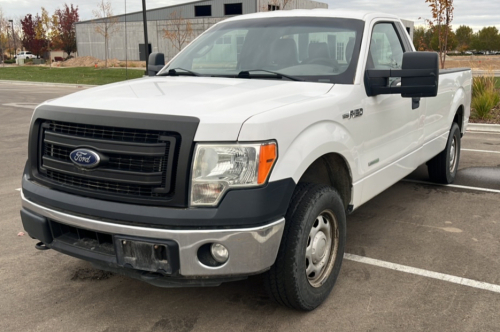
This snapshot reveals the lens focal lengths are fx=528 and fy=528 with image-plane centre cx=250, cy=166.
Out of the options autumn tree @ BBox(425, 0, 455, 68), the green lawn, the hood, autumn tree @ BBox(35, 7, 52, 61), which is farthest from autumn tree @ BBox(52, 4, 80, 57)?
the hood

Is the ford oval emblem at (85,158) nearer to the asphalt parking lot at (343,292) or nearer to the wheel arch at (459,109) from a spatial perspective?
the asphalt parking lot at (343,292)

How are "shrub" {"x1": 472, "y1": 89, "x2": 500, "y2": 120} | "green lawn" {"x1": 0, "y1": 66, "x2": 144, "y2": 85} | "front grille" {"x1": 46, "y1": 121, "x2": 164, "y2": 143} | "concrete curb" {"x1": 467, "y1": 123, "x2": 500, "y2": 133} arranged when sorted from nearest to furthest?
"front grille" {"x1": 46, "y1": 121, "x2": 164, "y2": 143}
"concrete curb" {"x1": 467, "y1": 123, "x2": 500, "y2": 133}
"shrub" {"x1": 472, "y1": 89, "x2": 500, "y2": 120}
"green lawn" {"x1": 0, "y1": 66, "x2": 144, "y2": 85}

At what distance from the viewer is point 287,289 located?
124 inches

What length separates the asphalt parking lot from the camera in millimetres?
3293

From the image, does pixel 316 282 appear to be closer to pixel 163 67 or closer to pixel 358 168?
pixel 358 168

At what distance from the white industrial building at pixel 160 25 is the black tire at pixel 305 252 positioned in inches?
1740

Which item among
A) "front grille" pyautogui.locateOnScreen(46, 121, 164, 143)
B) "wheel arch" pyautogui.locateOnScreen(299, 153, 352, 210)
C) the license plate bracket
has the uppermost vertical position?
"front grille" pyautogui.locateOnScreen(46, 121, 164, 143)

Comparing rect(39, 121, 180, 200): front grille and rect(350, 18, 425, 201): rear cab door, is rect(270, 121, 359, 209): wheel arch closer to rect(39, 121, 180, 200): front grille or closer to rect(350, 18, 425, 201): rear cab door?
rect(350, 18, 425, 201): rear cab door

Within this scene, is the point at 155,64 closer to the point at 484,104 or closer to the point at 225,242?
Result: the point at 225,242

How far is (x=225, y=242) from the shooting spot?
9.20ft

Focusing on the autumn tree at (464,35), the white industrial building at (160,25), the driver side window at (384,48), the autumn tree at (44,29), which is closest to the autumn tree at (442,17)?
the driver side window at (384,48)

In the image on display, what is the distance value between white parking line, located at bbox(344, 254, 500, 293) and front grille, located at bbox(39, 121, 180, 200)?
2059 mm

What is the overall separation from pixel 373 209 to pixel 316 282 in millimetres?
2406

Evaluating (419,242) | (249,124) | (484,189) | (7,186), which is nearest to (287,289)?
(249,124)
